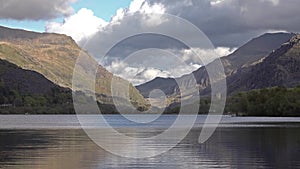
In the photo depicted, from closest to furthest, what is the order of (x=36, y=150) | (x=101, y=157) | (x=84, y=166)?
(x=84, y=166), (x=101, y=157), (x=36, y=150)

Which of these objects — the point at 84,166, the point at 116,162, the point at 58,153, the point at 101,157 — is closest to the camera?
the point at 84,166

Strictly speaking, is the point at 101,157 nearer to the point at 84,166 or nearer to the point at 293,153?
the point at 84,166

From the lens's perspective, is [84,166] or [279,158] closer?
[84,166]

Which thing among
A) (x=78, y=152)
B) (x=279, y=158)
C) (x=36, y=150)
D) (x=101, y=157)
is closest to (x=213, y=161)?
(x=279, y=158)

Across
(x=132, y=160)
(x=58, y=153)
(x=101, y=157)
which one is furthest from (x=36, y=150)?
(x=132, y=160)

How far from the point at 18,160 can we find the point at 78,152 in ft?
35.8

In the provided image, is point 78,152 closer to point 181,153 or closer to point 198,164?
point 181,153

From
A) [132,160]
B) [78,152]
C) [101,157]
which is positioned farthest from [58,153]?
[132,160]

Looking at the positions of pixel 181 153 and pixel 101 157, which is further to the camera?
pixel 181 153

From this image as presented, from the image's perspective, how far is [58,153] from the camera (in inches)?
2594

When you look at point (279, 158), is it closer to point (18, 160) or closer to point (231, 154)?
point (231, 154)

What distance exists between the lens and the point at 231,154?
210 ft

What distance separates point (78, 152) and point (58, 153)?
92.6 inches

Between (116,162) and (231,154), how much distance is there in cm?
1470
